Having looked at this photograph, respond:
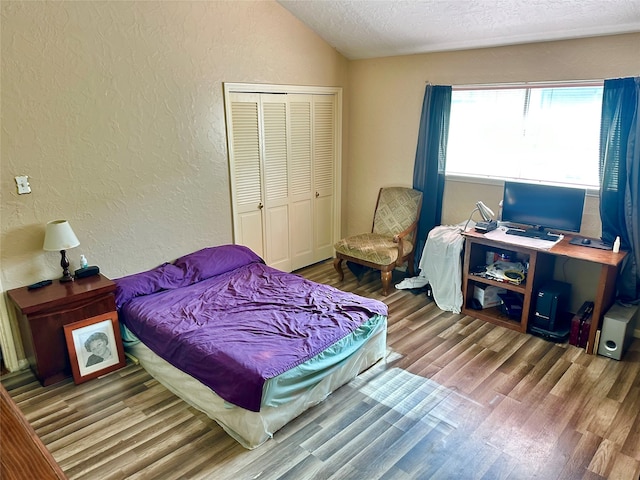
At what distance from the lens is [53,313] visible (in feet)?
9.81

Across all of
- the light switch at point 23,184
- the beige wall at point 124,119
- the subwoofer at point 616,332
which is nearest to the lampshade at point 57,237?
the beige wall at point 124,119

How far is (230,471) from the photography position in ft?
7.77

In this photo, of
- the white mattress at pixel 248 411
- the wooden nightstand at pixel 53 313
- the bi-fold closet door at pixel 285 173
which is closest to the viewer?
the white mattress at pixel 248 411

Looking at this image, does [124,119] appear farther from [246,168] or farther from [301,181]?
[301,181]

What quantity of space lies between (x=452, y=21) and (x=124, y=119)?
2.75 metres

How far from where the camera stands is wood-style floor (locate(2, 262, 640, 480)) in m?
2.39

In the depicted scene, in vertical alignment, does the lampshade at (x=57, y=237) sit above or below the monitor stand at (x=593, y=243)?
above

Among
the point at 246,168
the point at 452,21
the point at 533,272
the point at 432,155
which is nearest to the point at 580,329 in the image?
the point at 533,272

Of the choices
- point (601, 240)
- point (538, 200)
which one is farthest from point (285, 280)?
point (601, 240)

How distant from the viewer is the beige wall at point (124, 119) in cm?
304

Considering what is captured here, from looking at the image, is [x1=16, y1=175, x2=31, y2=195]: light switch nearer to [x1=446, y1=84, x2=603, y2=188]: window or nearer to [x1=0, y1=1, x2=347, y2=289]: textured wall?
[x1=0, y1=1, x2=347, y2=289]: textured wall

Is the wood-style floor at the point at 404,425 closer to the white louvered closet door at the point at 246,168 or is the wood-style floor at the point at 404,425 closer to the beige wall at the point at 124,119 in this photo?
the beige wall at the point at 124,119

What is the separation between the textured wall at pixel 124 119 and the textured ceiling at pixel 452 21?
51 cm

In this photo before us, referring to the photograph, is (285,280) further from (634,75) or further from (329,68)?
(634,75)
